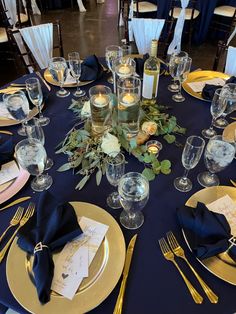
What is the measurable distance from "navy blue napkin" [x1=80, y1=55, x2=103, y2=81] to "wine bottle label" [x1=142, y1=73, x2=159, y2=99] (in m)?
0.39

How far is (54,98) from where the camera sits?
1.42 meters

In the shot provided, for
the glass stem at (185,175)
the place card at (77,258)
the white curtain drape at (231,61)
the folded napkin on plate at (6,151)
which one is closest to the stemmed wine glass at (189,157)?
the glass stem at (185,175)

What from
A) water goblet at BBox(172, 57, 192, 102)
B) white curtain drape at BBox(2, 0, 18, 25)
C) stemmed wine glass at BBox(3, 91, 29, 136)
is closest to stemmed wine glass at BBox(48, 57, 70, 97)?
stemmed wine glass at BBox(3, 91, 29, 136)

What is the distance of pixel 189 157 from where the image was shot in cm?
93

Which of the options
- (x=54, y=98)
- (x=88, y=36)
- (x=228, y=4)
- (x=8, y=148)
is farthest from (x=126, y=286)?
(x=88, y=36)

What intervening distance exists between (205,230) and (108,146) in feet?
1.41

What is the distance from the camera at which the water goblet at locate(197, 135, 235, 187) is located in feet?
3.01

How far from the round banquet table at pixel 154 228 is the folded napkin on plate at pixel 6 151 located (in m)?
0.12

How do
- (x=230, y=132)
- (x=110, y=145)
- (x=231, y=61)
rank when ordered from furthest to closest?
(x=231, y=61) → (x=230, y=132) → (x=110, y=145)

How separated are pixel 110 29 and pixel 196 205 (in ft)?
14.8

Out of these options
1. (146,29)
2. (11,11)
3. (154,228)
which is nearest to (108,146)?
(154,228)

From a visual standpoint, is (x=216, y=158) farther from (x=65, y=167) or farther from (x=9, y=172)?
(x=9, y=172)

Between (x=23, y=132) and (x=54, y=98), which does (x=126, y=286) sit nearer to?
(x=23, y=132)

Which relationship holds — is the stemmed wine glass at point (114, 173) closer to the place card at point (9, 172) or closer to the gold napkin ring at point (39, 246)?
the gold napkin ring at point (39, 246)
